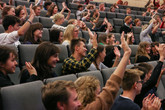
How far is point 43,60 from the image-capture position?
74 centimetres

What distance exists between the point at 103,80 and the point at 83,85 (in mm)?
332

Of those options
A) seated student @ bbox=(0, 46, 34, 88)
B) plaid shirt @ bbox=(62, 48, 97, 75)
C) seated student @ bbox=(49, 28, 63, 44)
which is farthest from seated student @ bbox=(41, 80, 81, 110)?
seated student @ bbox=(49, 28, 63, 44)

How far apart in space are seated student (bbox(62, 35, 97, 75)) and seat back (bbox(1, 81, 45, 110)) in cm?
29

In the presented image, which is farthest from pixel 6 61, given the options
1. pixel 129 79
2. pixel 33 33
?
pixel 33 33

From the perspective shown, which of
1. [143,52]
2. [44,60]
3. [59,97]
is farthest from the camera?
[143,52]

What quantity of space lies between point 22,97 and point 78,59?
0.43 meters

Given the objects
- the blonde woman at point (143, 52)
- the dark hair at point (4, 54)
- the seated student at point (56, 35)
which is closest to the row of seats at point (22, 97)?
the dark hair at point (4, 54)

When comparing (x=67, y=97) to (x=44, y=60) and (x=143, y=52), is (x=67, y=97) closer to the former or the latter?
(x=44, y=60)

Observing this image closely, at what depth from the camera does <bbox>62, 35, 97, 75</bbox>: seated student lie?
0.85 metres

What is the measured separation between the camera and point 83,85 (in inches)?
20.4

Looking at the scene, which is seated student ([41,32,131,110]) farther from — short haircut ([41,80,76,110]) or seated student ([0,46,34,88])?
seated student ([0,46,34,88])

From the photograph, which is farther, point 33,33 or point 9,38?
point 33,33

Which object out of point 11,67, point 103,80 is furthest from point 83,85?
point 103,80

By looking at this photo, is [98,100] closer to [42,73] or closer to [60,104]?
[60,104]
